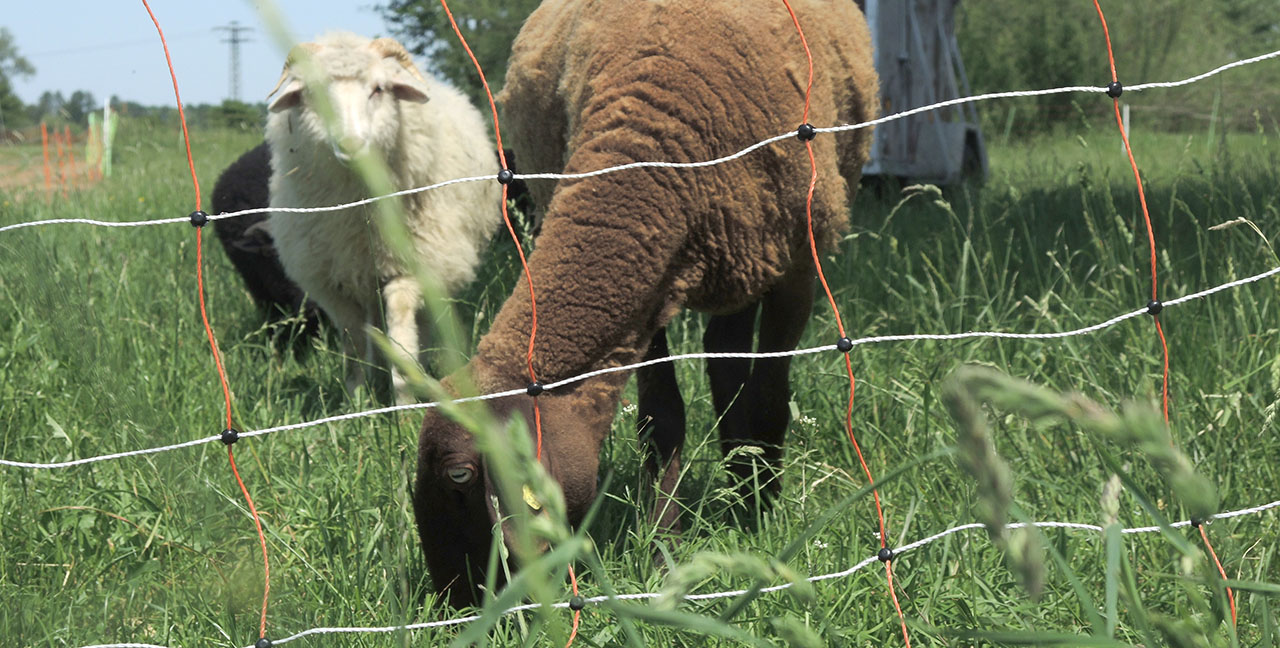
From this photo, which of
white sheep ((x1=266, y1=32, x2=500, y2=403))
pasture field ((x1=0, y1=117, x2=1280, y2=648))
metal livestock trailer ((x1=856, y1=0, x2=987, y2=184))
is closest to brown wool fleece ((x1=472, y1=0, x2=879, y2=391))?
pasture field ((x1=0, y1=117, x2=1280, y2=648))

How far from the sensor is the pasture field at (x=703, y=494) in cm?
157

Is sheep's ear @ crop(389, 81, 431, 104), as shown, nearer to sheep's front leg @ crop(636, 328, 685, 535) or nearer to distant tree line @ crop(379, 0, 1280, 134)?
sheep's front leg @ crop(636, 328, 685, 535)

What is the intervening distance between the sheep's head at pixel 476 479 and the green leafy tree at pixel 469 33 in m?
3.67

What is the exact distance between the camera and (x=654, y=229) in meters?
2.41

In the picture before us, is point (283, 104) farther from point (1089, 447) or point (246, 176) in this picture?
point (1089, 447)

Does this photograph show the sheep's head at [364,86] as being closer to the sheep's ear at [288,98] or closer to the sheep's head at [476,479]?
the sheep's ear at [288,98]

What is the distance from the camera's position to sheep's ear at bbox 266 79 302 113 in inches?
169

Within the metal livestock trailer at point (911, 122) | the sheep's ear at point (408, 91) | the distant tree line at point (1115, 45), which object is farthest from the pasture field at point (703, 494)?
the distant tree line at point (1115, 45)

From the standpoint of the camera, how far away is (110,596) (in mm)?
2186

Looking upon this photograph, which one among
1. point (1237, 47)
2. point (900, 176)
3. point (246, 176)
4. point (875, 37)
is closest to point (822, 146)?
point (246, 176)

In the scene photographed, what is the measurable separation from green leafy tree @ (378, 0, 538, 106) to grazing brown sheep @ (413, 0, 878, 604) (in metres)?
3.08

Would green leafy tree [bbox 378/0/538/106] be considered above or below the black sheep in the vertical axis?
above

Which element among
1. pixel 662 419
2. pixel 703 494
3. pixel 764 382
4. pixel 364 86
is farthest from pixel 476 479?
pixel 364 86

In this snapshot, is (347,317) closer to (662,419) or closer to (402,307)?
(402,307)
